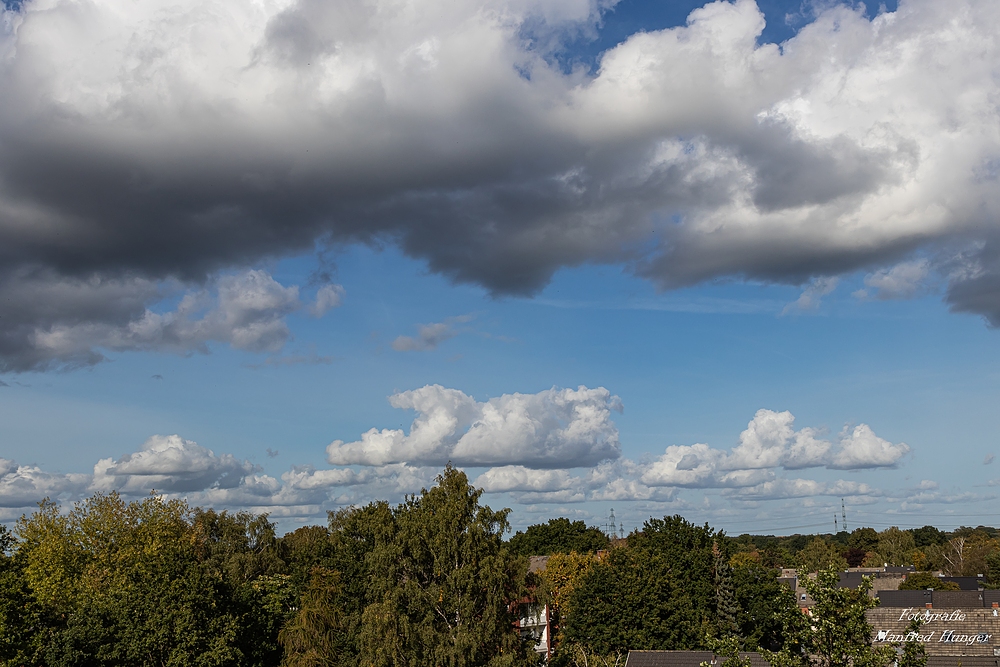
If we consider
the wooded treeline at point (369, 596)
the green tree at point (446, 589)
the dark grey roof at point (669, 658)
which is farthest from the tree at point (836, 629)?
the green tree at point (446, 589)

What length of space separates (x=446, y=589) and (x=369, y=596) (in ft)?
23.4

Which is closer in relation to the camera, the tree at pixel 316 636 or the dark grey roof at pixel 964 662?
the dark grey roof at pixel 964 662

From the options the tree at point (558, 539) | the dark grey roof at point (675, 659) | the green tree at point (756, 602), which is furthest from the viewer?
the tree at point (558, 539)

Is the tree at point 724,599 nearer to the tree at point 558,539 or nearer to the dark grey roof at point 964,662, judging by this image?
the dark grey roof at point 964,662

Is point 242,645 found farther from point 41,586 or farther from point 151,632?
point 41,586

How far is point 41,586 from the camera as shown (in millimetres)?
64688

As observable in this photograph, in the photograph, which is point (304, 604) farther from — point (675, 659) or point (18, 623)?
point (675, 659)

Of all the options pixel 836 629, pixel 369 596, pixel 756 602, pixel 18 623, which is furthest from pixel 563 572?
pixel 836 629

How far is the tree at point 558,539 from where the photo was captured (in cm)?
13488

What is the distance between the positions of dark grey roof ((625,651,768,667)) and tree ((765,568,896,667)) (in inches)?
1042

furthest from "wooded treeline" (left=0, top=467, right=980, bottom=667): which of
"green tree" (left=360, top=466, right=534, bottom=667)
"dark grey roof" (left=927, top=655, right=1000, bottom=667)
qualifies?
"dark grey roof" (left=927, top=655, right=1000, bottom=667)

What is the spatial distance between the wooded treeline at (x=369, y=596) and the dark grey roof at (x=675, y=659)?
7.41 ft

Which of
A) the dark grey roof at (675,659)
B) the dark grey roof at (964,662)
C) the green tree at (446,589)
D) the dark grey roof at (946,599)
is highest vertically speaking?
the green tree at (446,589)

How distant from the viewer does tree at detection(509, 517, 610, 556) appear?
443 feet
